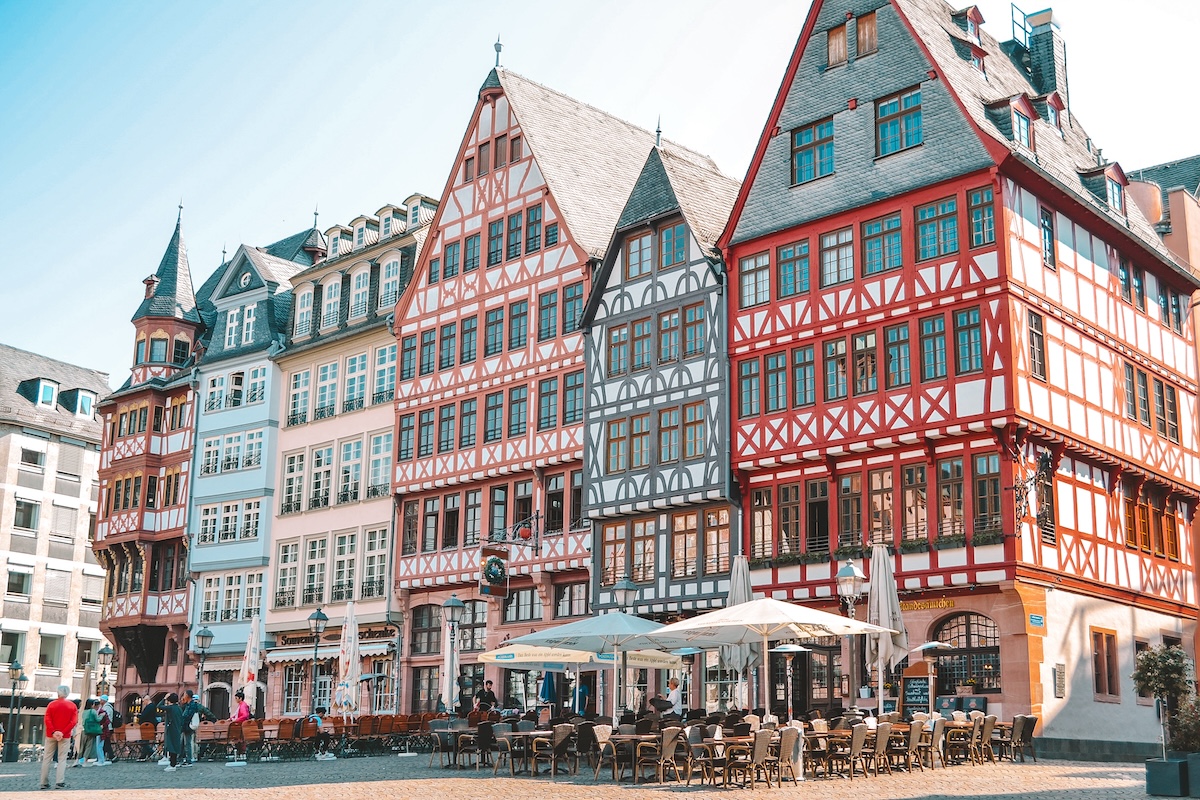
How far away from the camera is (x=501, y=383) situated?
37469 millimetres

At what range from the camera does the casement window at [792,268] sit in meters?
30.9

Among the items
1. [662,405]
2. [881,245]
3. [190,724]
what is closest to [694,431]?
[662,405]

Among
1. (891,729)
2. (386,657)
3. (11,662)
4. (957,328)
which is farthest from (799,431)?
(11,662)

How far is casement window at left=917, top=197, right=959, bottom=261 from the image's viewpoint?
28.3m

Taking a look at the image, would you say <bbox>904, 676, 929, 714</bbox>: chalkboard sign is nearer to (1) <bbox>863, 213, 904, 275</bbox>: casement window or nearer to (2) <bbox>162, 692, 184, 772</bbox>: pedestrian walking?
(1) <bbox>863, 213, 904, 275</bbox>: casement window

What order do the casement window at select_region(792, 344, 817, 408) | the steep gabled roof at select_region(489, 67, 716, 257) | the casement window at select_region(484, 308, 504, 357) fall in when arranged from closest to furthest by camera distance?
the casement window at select_region(792, 344, 817, 408)
the steep gabled roof at select_region(489, 67, 716, 257)
the casement window at select_region(484, 308, 504, 357)

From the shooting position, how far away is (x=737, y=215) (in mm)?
32344

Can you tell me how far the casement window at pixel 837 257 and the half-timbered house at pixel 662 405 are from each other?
2.75 meters

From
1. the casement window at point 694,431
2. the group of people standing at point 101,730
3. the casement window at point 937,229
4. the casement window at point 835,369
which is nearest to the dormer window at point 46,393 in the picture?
the group of people standing at point 101,730

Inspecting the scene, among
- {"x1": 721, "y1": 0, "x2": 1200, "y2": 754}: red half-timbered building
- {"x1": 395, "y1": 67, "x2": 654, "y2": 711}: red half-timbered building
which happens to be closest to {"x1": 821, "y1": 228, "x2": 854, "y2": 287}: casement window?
{"x1": 721, "y1": 0, "x2": 1200, "y2": 754}: red half-timbered building

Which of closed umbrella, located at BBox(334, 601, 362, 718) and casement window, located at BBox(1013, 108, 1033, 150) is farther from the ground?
casement window, located at BBox(1013, 108, 1033, 150)

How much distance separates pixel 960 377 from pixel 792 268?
199 inches

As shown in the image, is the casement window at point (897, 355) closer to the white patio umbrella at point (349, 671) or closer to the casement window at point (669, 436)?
the casement window at point (669, 436)

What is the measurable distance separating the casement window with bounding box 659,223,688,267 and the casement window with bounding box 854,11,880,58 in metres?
5.53
